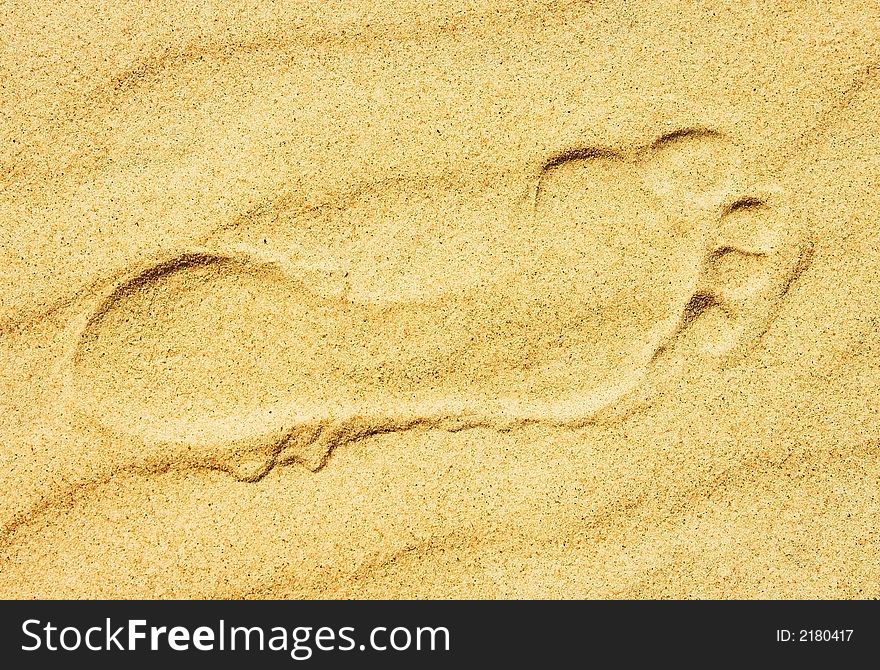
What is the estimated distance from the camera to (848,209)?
1.18m

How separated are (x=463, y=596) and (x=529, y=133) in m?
0.93

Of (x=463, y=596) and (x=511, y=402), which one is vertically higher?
(x=511, y=402)

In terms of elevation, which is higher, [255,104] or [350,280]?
[255,104]

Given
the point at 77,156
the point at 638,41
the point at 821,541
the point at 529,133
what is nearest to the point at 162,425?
A: the point at 77,156

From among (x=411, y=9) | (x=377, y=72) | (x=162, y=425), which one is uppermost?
(x=411, y=9)

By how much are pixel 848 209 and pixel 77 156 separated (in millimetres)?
1531

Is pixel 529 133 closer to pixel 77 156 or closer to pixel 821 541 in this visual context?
pixel 77 156

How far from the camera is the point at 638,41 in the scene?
117 centimetres

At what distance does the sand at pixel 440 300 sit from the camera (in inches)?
44.8

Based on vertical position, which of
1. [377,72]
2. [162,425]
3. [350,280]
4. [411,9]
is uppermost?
[411,9]

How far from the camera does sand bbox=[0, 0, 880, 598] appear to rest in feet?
3.74

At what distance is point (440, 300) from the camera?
1.16 m
